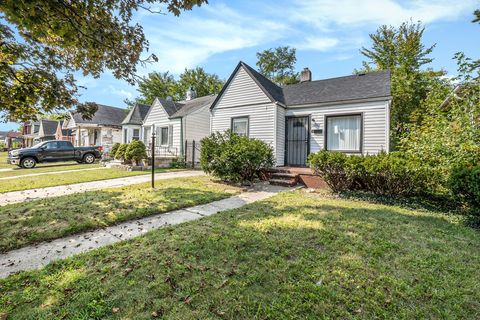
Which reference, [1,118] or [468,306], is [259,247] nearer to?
[468,306]

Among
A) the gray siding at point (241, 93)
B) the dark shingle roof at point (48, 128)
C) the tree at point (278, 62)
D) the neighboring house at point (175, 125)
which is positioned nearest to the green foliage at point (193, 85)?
the tree at point (278, 62)

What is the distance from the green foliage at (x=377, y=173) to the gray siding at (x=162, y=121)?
11436 millimetres

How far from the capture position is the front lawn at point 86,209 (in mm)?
3945

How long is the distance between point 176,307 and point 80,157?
759 inches

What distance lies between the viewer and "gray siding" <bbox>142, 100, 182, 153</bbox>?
16.6m

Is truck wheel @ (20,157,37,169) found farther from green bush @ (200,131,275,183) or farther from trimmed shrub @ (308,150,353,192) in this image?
trimmed shrub @ (308,150,353,192)

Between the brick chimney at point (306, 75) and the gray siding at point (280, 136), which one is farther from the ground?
the brick chimney at point (306, 75)

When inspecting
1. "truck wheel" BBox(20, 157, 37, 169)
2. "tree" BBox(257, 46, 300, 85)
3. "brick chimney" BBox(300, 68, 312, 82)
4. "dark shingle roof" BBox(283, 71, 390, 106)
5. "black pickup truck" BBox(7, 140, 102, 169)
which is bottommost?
"truck wheel" BBox(20, 157, 37, 169)

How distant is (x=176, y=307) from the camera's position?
2162mm

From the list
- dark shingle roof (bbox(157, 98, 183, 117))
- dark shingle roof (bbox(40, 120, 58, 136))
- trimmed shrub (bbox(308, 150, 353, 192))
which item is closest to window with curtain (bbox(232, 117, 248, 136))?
trimmed shrub (bbox(308, 150, 353, 192))

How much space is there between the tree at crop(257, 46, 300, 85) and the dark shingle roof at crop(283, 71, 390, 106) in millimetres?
21928

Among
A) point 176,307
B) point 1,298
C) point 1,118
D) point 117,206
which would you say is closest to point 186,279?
point 176,307

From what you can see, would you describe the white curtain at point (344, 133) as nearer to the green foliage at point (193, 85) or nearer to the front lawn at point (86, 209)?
the front lawn at point (86, 209)

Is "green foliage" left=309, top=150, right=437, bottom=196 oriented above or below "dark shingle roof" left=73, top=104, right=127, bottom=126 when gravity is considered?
below
